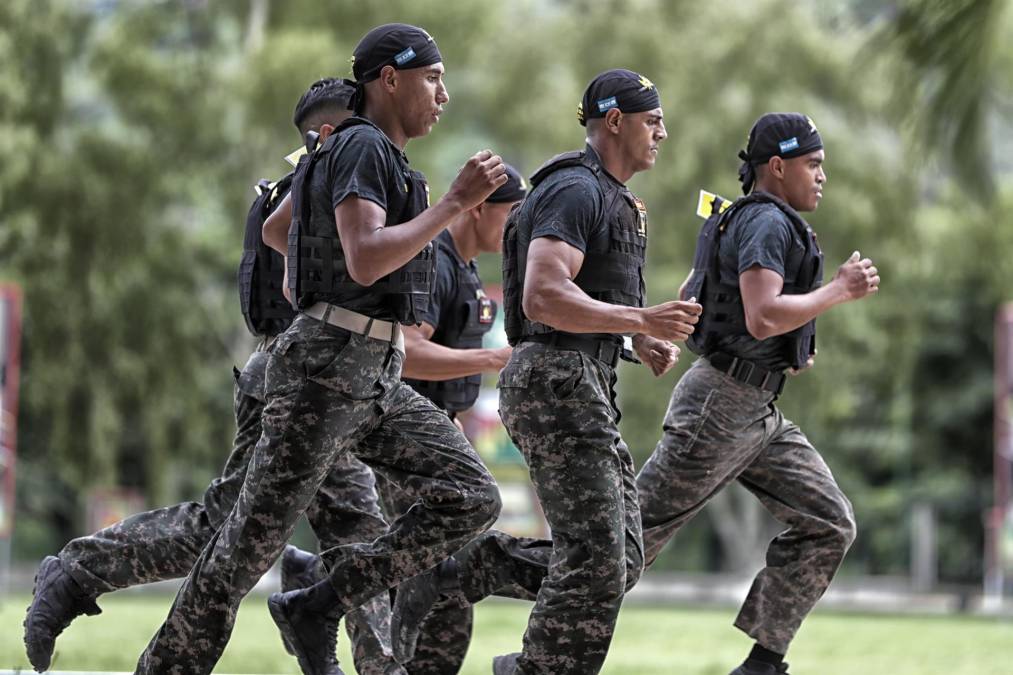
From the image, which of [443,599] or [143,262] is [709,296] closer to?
[443,599]

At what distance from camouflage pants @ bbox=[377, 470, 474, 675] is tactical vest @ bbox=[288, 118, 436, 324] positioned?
53.1 inches

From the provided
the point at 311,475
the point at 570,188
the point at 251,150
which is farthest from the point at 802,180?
the point at 251,150

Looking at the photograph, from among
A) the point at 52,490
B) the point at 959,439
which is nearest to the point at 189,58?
the point at 52,490

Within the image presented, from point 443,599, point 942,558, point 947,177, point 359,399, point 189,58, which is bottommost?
point 443,599

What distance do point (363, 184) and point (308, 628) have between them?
5.55 ft

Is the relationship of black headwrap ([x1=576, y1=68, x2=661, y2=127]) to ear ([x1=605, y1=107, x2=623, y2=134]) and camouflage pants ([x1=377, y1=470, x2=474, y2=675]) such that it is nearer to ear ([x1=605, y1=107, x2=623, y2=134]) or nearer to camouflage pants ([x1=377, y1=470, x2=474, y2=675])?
ear ([x1=605, y1=107, x2=623, y2=134])

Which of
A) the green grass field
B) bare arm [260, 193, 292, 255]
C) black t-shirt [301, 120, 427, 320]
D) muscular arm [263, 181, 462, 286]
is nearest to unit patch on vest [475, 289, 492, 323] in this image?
bare arm [260, 193, 292, 255]

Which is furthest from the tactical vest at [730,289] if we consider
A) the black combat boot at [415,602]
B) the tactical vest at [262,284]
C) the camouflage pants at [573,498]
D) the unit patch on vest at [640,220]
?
the tactical vest at [262,284]

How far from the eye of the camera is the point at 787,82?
3172cm

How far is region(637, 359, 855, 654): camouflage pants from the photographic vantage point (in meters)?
7.45

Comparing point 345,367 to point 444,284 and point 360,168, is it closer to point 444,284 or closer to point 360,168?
point 360,168

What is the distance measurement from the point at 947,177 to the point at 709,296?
2.70m

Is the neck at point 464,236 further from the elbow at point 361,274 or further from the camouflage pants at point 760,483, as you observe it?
the elbow at point 361,274

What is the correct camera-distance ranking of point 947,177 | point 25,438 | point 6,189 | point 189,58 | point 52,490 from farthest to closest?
point 52,490 < point 25,438 < point 189,58 < point 6,189 < point 947,177
